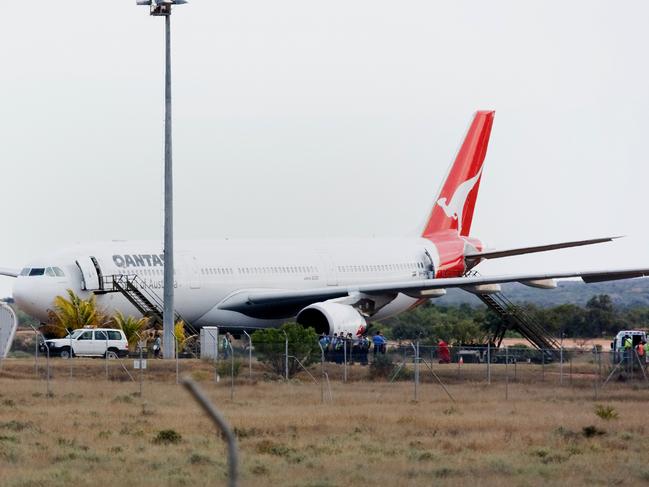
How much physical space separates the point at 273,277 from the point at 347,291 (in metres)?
3.04

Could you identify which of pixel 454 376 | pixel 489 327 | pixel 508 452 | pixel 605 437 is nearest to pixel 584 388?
pixel 454 376

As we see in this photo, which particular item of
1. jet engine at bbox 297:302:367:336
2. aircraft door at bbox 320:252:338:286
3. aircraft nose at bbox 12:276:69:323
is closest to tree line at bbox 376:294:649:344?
aircraft door at bbox 320:252:338:286

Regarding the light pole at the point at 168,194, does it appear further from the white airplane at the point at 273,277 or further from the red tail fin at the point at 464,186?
the red tail fin at the point at 464,186

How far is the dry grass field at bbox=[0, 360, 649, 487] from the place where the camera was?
62.6ft

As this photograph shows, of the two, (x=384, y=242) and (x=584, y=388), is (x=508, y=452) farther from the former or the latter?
(x=384, y=242)

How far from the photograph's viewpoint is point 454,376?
128 feet

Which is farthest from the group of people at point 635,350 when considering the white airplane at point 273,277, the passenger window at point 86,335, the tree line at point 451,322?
the passenger window at point 86,335

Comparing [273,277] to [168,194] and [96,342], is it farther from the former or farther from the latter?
[168,194]

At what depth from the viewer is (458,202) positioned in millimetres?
60344

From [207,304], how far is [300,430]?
927 inches

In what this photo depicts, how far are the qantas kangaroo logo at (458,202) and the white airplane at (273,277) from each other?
2.25 metres

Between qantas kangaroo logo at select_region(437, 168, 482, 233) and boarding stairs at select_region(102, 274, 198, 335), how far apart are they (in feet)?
51.4

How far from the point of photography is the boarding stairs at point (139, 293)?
45.8 meters

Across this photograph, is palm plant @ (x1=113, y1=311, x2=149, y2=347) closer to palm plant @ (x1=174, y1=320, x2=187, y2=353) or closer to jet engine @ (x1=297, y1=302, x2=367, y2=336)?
palm plant @ (x1=174, y1=320, x2=187, y2=353)
